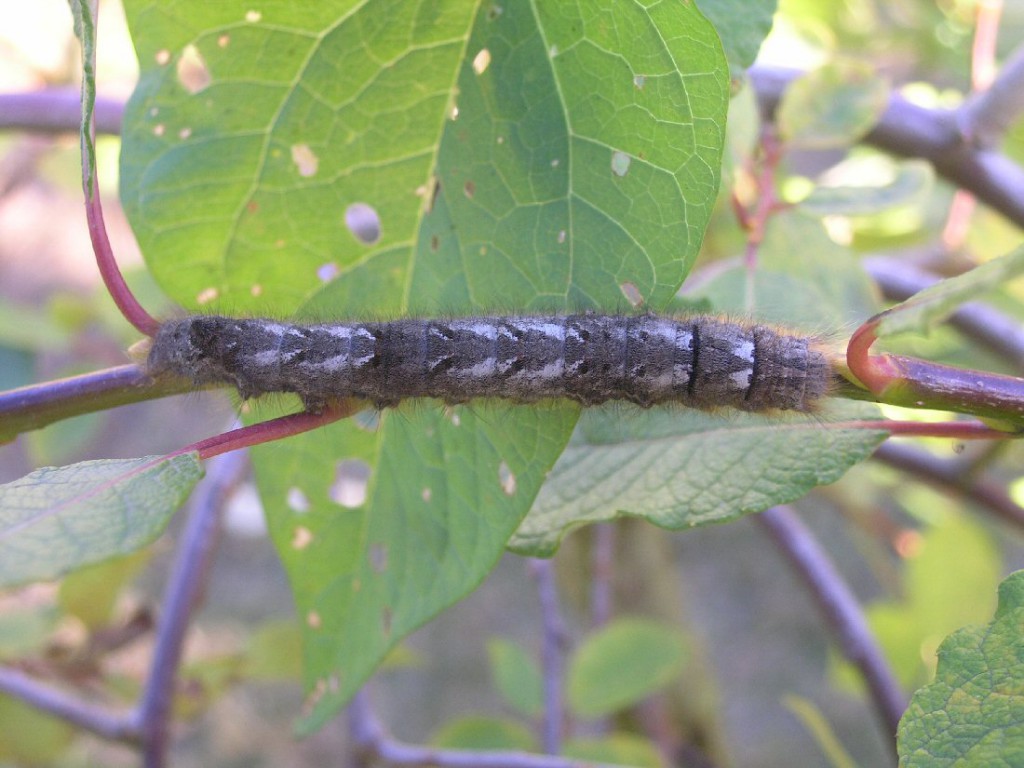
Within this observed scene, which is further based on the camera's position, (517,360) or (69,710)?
(69,710)

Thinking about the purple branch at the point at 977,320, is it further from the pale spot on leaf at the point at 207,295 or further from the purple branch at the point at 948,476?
the pale spot on leaf at the point at 207,295

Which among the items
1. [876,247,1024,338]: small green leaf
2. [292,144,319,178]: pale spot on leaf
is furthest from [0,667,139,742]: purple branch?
[876,247,1024,338]: small green leaf

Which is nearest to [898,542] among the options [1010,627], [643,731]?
[643,731]

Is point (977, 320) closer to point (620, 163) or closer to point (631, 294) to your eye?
Result: point (631, 294)

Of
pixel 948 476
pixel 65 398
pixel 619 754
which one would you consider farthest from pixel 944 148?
pixel 65 398

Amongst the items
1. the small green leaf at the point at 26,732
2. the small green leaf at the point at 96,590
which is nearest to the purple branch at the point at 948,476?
the small green leaf at the point at 96,590

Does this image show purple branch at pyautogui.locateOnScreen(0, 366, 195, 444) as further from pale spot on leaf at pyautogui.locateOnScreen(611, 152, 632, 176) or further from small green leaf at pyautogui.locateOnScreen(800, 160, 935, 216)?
small green leaf at pyautogui.locateOnScreen(800, 160, 935, 216)

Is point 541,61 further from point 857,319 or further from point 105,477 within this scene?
point 857,319
